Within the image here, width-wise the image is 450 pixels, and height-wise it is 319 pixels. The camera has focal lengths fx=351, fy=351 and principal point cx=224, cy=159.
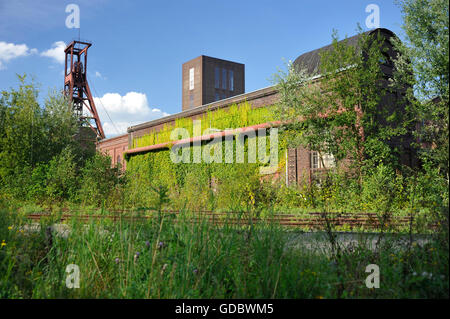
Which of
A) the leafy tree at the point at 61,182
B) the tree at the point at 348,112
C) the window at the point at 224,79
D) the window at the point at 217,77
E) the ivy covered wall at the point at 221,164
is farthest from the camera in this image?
the window at the point at 224,79

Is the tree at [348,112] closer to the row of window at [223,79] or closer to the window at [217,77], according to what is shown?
the window at [217,77]

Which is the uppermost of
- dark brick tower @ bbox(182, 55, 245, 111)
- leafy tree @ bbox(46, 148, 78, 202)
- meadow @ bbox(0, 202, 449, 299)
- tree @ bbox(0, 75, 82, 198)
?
dark brick tower @ bbox(182, 55, 245, 111)

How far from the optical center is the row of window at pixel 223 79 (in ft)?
186

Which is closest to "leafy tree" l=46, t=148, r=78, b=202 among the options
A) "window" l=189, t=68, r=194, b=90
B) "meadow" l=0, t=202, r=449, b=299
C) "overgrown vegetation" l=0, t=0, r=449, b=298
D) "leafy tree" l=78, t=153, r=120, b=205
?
"overgrown vegetation" l=0, t=0, r=449, b=298

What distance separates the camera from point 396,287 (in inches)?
113

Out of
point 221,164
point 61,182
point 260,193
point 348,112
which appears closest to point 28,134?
point 61,182

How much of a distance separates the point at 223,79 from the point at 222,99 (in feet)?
71.4

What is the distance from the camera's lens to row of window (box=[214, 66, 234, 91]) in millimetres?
56625

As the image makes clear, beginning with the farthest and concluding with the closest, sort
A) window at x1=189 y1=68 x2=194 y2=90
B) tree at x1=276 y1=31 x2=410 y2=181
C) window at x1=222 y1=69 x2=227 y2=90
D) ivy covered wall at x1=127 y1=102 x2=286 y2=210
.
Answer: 1. window at x1=222 y1=69 x2=227 y2=90
2. window at x1=189 y1=68 x2=194 y2=90
3. ivy covered wall at x1=127 y1=102 x2=286 y2=210
4. tree at x1=276 y1=31 x2=410 y2=181

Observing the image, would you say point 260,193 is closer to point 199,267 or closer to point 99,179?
point 99,179

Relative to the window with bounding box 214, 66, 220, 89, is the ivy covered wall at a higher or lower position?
lower

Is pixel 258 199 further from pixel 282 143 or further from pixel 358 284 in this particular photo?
pixel 358 284

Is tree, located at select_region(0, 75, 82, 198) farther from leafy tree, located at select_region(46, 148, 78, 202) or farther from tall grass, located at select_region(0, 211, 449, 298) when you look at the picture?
tall grass, located at select_region(0, 211, 449, 298)

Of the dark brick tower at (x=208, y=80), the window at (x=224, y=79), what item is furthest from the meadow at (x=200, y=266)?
the window at (x=224, y=79)
